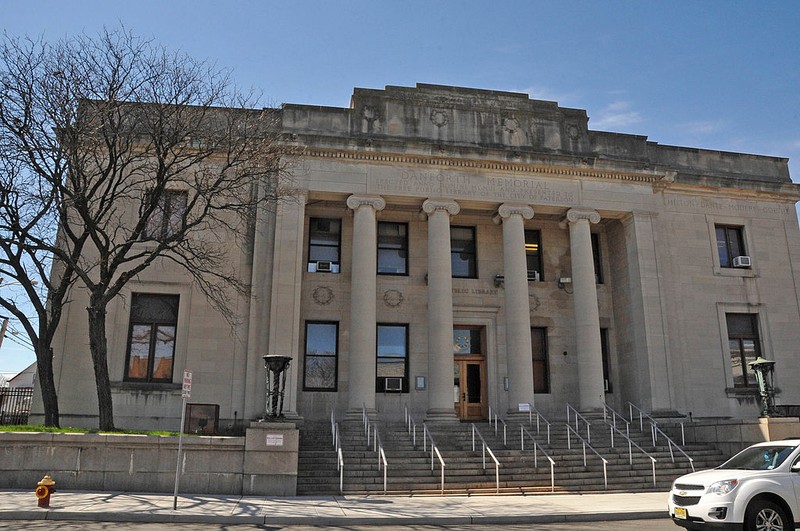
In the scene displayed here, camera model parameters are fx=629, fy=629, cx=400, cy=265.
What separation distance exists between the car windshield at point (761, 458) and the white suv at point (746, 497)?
14mm

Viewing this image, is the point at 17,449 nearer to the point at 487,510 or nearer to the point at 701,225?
the point at 487,510

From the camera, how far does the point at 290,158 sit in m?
23.0

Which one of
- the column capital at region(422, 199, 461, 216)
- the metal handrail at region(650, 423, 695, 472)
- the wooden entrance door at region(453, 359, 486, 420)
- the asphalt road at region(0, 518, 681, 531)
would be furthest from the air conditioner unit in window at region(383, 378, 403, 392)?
the asphalt road at region(0, 518, 681, 531)

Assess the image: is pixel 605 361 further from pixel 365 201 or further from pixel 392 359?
pixel 365 201

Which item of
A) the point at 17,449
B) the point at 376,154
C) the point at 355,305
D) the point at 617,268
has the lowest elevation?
Answer: the point at 17,449

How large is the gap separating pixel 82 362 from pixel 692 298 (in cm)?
2296

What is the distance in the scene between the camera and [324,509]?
1313cm

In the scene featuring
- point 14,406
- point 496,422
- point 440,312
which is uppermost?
point 440,312

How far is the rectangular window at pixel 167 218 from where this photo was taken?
2220 centimetres

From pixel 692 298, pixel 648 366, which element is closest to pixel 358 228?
pixel 648 366

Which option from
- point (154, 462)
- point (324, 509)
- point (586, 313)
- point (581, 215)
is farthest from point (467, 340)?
point (154, 462)

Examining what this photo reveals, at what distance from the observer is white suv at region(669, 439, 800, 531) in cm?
941

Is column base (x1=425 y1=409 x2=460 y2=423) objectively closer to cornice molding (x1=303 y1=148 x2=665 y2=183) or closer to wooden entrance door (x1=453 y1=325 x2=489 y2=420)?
wooden entrance door (x1=453 y1=325 x2=489 y2=420)

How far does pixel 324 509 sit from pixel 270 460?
260 cm
